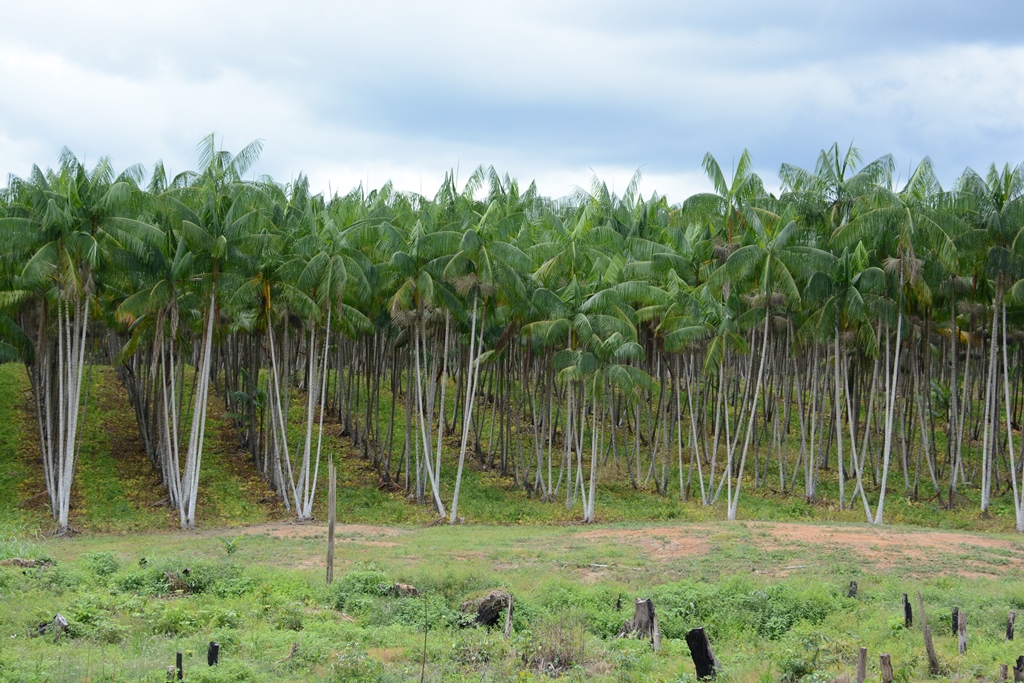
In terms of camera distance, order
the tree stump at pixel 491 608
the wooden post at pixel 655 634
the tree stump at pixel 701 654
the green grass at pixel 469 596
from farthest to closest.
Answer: the tree stump at pixel 491 608, the wooden post at pixel 655 634, the green grass at pixel 469 596, the tree stump at pixel 701 654

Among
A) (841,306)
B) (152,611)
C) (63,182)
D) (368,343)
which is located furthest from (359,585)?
(368,343)

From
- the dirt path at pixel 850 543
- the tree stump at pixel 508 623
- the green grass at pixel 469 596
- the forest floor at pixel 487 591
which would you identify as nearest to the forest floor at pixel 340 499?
the forest floor at pixel 487 591

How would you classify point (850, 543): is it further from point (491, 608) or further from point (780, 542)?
point (491, 608)

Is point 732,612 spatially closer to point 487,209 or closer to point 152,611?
point 152,611

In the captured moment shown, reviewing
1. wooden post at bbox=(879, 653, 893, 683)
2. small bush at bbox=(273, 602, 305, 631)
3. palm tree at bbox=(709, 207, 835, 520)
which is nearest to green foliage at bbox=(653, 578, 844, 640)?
wooden post at bbox=(879, 653, 893, 683)

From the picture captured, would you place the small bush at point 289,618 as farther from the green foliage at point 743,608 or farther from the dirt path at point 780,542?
the dirt path at point 780,542

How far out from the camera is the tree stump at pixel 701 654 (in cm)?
1128

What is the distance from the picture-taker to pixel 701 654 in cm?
1134

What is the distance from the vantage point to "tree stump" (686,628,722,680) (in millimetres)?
11281

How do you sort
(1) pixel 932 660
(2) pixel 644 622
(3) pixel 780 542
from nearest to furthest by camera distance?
(1) pixel 932 660
(2) pixel 644 622
(3) pixel 780 542

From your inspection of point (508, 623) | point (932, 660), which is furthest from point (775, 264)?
point (508, 623)

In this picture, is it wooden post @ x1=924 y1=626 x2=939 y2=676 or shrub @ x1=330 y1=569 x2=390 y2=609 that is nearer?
wooden post @ x1=924 y1=626 x2=939 y2=676

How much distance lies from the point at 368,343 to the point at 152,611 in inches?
885

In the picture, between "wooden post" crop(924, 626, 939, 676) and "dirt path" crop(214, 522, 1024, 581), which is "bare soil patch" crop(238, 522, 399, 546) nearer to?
"dirt path" crop(214, 522, 1024, 581)
